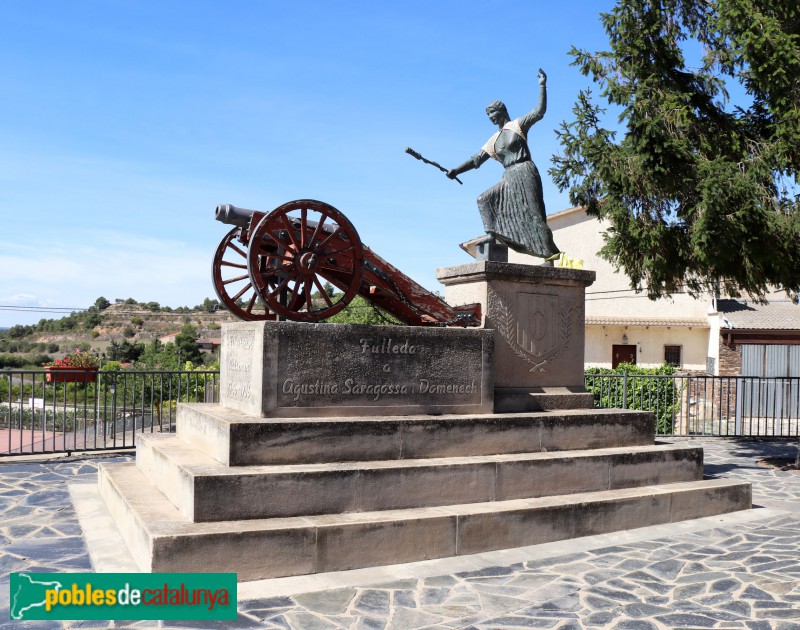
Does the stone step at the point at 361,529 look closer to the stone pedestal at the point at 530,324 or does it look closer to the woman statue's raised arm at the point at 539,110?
the stone pedestal at the point at 530,324

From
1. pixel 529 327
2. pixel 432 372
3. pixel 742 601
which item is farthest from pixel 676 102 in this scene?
pixel 742 601

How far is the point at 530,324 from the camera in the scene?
25.1ft

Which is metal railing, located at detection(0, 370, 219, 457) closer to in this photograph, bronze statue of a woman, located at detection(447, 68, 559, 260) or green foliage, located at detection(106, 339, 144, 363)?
bronze statue of a woman, located at detection(447, 68, 559, 260)

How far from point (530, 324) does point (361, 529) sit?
315 centimetres

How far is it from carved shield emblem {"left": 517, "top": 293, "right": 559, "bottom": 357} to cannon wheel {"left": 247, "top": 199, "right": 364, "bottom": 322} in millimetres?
1865

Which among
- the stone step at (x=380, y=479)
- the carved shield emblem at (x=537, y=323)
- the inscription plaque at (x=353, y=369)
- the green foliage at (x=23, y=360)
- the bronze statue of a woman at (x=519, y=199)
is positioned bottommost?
the green foliage at (x=23, y=360)

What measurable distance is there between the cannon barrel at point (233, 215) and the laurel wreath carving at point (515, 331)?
248cm

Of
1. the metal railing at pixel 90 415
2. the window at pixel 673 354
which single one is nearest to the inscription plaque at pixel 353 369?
the metal railing at pixel 90 415

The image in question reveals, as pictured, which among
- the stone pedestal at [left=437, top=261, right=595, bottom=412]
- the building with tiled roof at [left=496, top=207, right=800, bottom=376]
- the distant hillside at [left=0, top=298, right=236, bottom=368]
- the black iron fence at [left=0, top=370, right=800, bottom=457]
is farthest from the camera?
the distant hillside at [left=0, top=298, right=236, bottom=368]

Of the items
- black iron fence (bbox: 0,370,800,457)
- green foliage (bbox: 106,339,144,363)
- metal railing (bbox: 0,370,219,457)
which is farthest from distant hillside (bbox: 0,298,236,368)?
metal railing (bbox: 0,370,219,457)

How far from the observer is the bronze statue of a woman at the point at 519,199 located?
790cm

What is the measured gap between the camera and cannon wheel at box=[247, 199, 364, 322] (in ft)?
21.1

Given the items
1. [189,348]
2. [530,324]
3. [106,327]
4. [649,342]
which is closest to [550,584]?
[530,324]

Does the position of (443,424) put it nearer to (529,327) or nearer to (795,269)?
(529,327)
